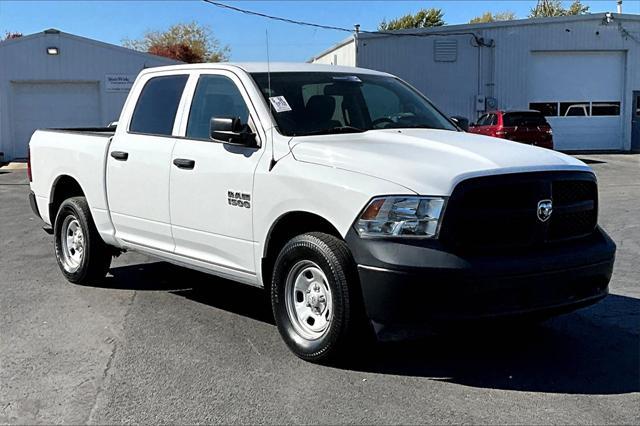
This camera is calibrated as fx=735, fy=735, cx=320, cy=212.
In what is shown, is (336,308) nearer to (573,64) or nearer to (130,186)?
(130,186)

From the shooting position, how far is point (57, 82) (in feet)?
84.1

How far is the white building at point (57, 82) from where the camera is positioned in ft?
82.6

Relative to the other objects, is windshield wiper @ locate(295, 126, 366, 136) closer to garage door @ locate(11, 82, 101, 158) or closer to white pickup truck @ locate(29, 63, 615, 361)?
white pickup truck @ locate(29, 63, 615, 361)

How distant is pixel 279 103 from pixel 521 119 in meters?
17.1

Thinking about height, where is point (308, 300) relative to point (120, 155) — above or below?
below

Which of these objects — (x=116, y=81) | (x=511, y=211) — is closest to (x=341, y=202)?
(x=511, y=211)

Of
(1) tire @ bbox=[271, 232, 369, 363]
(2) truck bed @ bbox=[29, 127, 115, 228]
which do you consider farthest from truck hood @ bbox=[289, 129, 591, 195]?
(2) truck bed @ bbox=[29, 127, 115, 228]

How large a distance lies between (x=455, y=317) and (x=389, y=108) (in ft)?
7.77

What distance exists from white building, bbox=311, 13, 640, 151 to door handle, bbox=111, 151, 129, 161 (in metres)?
20.8

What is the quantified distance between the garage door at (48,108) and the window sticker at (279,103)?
70.5 feet

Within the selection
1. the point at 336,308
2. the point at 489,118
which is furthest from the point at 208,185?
the point at 489,118

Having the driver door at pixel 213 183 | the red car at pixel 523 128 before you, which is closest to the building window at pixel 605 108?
the red car at pixel 523 128

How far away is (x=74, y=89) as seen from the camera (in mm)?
25797

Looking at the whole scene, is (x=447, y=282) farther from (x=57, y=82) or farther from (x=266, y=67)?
(x=57, y=82)
